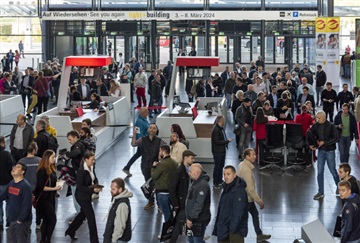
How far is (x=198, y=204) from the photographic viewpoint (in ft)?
32.4

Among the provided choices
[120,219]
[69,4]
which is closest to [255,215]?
[120,219]

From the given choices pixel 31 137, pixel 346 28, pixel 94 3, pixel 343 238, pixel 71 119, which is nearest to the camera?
pixel 343 238

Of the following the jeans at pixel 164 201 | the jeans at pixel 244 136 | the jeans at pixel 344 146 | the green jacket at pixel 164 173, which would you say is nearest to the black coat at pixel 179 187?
the green jacket at pixel 164 173

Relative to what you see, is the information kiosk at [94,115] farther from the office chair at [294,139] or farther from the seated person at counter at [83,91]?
the office chair at [294,139]

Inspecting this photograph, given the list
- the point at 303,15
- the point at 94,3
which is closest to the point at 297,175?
the point at 303,15

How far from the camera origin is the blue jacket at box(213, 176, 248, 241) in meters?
9.80

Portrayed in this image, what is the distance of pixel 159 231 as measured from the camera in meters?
12.7

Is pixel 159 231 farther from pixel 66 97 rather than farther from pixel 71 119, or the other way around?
pixel 66 97

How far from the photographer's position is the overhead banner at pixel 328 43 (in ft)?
105

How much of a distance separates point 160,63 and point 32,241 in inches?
1260

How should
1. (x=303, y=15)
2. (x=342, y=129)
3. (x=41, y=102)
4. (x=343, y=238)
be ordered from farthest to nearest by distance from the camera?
(x=303, y=15), (x=41, y=102), (x=342, y=129), (x=343, y=238)

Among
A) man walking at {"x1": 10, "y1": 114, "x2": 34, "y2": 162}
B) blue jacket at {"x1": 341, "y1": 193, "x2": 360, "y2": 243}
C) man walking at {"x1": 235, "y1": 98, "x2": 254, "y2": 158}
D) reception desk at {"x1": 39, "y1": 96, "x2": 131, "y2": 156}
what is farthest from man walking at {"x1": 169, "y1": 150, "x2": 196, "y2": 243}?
reception desk at {"x1": 39, "y1": 96, "x2": 131, "y2": 156}

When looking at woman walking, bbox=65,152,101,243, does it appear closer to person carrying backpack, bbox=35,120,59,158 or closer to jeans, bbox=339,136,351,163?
person carrying backpack, bbox=35,120,59,158

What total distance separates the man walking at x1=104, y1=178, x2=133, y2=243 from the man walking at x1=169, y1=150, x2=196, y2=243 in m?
1.48
